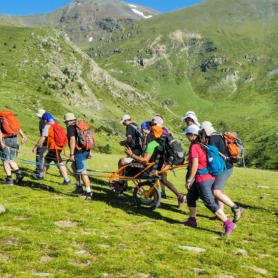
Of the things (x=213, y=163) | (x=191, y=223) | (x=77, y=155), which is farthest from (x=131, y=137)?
(x=213, y=163)

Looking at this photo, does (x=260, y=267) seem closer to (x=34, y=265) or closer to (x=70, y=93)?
(x=34, y=265)

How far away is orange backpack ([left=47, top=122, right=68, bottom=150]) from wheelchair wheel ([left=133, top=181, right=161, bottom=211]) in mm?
4796

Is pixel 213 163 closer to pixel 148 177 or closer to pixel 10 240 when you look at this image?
pixel 148 177

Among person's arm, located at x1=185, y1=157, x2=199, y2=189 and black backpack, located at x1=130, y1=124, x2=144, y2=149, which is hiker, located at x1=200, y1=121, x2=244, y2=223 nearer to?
person's arm, located at x1=185, y1=157, x2=199, y2=189

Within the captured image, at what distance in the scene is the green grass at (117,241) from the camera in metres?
7.85

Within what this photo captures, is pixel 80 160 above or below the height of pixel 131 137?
below

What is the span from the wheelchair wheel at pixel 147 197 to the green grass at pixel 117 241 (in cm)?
40

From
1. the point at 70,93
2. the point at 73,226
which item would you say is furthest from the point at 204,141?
the point at 70,93

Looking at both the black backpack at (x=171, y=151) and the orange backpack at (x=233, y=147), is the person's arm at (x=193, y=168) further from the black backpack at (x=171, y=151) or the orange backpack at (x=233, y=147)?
the black backpack at (x=171, y=151)

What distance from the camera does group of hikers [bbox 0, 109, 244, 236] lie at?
11.5 meters

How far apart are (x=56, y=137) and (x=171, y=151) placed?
630 centimetres

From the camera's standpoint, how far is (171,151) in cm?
1372

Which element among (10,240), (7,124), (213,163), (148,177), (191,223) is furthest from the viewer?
(7,124)

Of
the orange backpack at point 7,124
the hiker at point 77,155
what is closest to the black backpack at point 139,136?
the hiker at point 77,155
